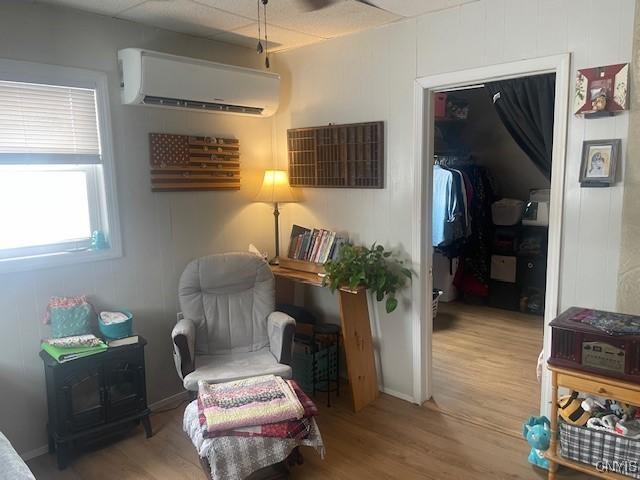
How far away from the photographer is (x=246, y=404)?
2293mm

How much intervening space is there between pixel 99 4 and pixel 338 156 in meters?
1.67

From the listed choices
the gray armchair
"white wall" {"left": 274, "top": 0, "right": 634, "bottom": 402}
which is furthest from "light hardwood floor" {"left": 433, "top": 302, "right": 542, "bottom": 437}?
the gray armchair

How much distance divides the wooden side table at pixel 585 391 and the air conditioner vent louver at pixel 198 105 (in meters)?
2.45

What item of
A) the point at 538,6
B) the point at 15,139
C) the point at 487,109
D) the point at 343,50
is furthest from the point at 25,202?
the point at 487,109

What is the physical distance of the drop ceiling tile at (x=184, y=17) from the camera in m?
2.62

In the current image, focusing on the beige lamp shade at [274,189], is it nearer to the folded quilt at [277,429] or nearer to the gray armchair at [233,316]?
the gray armchair at [233,316]

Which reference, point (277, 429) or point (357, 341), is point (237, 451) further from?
point (357, 341)

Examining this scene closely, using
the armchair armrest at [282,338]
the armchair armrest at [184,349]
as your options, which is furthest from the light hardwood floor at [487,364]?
the armchair armrest at [184,349]

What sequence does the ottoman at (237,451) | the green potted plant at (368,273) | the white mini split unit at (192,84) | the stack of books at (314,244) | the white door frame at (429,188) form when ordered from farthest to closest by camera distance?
1. the stack of books at (314,244)
2. the green potted plant at (368,273)
3. the white mini split unit at (192,84)
4. the white door frame at (429,188)
5. the ottoman at (237,451)

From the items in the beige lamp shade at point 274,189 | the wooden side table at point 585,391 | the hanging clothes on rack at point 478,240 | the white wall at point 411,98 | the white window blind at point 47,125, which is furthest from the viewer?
the hanging clothes on rack at point 478,240

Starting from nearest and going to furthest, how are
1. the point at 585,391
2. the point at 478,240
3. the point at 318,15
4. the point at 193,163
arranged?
the point at 585,391 → the point at 318,15 → the point at 193,163 → the point at 478,240

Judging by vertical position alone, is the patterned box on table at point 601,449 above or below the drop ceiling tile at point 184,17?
below

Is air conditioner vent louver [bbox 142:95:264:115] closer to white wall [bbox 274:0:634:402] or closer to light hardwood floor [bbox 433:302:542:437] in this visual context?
white wall [bbox 274:0:634:402]

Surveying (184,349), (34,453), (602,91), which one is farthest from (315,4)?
(34,453)
